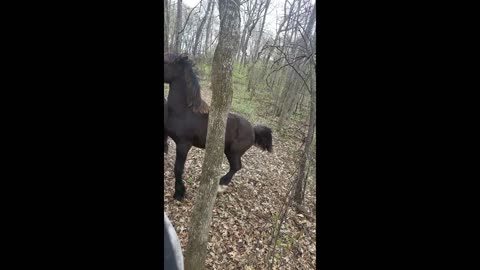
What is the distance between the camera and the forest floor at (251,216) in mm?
3018

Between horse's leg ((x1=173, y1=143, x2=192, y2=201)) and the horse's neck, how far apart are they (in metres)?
0.46

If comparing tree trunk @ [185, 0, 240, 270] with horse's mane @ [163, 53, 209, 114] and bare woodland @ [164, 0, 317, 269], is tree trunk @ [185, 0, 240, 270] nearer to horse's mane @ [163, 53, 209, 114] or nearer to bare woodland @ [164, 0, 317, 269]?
bare woodland @ [164, 0, 317, 269]

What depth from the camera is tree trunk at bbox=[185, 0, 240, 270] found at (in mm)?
1843

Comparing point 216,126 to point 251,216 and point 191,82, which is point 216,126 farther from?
point 251,216

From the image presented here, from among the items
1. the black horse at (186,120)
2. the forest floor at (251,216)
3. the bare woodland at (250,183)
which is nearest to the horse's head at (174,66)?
the black horse at (186,120)

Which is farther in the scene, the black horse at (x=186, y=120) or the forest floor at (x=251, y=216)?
the black horse at (x=186, y=120)

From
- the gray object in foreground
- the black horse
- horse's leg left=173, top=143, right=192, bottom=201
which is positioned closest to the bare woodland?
horse's leg left=173, top=143, right=192, bottom=201

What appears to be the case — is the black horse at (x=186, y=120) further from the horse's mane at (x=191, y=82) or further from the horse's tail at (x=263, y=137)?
the horse's tail at (x=263, y=137)

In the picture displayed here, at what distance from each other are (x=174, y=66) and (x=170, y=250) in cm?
274

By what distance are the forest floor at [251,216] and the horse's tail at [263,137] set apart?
2.22 ft
